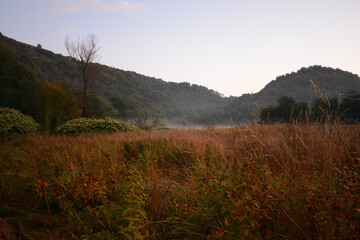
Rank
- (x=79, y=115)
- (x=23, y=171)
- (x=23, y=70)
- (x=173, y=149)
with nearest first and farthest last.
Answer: (x=23, y=171) → (x=173, y=149) → (x=79, y=115) → (x=23, y=70)

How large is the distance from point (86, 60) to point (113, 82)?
111 ft

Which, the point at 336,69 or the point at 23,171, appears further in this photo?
the point at 336,69

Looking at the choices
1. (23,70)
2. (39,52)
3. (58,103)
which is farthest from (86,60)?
(39,52)

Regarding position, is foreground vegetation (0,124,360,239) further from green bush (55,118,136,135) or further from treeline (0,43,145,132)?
treeline (0,43,145,132)

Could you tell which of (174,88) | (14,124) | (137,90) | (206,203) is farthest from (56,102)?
(174,88)

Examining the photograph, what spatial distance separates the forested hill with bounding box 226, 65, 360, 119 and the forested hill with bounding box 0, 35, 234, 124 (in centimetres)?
1087

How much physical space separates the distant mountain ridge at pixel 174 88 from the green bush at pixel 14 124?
46.8ft

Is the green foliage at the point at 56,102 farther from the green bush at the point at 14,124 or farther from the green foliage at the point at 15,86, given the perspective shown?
the green bush at the point at 14,124

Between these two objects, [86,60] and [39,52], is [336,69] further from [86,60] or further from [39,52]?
[39,52]

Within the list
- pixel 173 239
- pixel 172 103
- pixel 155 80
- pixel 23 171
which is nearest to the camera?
pixel 173 239

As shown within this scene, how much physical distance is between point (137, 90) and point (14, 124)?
49916mm

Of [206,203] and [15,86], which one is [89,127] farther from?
[15,86]

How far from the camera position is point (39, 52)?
46.0m

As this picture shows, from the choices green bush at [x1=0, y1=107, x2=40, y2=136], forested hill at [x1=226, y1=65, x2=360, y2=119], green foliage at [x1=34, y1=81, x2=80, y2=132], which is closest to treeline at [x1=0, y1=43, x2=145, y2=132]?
green foliage at [x1=34, y1=81, x2=80, y2=132]
